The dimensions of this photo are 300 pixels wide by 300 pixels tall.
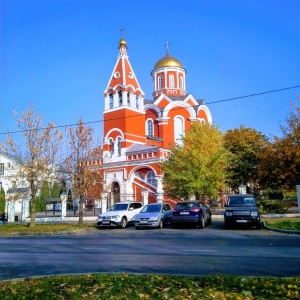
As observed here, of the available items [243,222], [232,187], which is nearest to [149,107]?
[232,187]

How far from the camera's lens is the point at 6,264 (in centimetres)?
955

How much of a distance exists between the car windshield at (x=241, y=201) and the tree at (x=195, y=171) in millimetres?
6590

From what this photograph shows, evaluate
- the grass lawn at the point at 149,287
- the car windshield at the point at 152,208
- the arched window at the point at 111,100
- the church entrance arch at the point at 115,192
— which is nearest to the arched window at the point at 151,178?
the church entrance arch at the point at 115,192

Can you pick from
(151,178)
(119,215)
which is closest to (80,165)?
(119,215)

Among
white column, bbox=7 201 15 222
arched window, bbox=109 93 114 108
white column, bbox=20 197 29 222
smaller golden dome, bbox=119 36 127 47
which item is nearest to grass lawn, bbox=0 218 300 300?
white column, bbox=20 197 29 222

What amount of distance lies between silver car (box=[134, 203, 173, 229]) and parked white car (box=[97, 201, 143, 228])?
4.33 ft

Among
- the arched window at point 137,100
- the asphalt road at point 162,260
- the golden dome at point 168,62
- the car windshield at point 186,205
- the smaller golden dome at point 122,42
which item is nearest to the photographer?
the asphalt road at point 162,260

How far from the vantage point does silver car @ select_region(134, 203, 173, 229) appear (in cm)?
2103

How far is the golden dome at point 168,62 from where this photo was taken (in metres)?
54.2

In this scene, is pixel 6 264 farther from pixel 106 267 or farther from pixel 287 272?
pixel 287 272

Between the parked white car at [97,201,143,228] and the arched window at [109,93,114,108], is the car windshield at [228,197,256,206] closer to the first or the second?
the parked white car at [97,201,143,228]

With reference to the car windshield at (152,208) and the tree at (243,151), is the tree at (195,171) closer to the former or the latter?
the car windshield at (152,208)

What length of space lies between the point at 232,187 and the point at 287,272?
36052 mm

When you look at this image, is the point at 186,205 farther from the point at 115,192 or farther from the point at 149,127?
the point at 149,127
